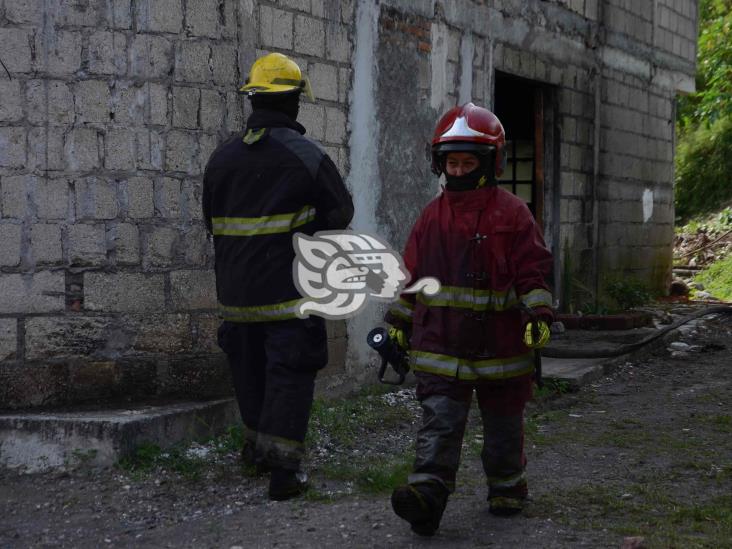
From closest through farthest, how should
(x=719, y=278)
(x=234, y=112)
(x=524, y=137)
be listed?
(x=234, y=112)
(x=524, y=137)
(x=719, y=278)

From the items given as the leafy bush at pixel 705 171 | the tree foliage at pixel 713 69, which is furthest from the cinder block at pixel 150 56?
the leafy bush at pixel 705 171

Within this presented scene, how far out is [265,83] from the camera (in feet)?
16.5

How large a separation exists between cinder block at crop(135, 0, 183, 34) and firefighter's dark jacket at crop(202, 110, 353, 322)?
3.88ft

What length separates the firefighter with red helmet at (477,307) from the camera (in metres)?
4.35

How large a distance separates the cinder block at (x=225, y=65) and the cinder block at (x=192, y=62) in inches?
1.7

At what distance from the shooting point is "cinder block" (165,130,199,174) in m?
5.96

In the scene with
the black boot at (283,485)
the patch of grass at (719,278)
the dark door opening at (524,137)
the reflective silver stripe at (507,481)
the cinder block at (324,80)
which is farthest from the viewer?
the patch of grass at (719,278)

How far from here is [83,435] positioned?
17.4 ft

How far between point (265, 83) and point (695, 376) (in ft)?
16.3

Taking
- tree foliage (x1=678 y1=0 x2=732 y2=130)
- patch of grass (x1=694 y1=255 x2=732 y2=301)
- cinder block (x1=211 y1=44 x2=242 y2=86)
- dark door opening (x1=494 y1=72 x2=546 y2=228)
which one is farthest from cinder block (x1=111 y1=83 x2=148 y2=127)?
patch of grass (x1=694 y1=255 x2=732 y2=301)

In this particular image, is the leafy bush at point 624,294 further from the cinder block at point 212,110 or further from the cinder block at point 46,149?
the cinder block at point 46,149

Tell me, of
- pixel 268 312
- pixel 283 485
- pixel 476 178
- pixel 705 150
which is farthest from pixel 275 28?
pixel 705 150

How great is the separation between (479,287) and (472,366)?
0.32m

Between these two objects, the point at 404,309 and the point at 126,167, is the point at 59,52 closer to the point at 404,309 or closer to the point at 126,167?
the point at 126,167
